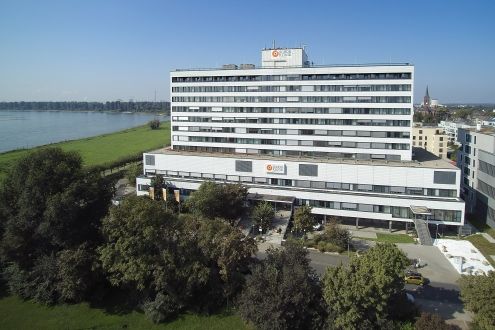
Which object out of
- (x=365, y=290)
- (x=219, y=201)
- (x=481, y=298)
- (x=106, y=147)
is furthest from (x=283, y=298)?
(x=106, y=147)

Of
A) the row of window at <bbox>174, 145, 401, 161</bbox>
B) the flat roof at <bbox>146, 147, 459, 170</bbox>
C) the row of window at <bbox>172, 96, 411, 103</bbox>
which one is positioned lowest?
the flat roof at <bbox>146, 147, 459, 170</bbox>

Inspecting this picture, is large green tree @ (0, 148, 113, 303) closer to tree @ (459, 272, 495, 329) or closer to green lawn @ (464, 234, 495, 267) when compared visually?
tree @ (459, 272, 495, 329)

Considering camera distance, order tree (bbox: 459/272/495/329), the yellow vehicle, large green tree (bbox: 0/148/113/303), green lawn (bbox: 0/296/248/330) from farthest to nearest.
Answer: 1. the yellow vehicle
2. large green tree (bbox: 0/148/113/303)
3. green lawn (bbox: 0/296/248/330)
4. tree (bbox: 459/272/495/329)

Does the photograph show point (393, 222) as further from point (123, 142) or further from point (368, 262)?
point (123, 142)

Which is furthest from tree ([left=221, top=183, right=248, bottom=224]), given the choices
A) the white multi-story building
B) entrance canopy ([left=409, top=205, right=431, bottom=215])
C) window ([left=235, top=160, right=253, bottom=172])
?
entrance canopy ([left=409, top=205, right=431, bottom=215])

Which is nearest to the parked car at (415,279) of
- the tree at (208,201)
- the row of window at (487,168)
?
the row of window at (487,168)

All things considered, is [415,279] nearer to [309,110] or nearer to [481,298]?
[481,298]
